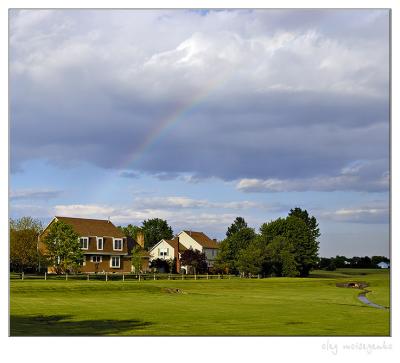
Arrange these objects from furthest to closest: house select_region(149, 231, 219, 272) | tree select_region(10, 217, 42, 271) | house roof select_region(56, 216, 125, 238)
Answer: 1. house select_region(149, 231, 219, 272)
2. house roof select_region(56, 216, 125, 238)
3. tree select_region(10, 217, 42, 271)

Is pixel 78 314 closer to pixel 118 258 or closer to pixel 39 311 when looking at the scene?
pixel 39 311

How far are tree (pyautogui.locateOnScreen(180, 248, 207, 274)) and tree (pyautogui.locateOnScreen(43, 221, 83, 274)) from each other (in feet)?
66.9

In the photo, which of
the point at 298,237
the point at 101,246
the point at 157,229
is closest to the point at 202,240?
the point at 298,237

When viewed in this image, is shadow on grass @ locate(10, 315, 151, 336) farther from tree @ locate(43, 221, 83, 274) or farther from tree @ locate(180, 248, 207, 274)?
tree @ locate(180, 248, 207, 274)

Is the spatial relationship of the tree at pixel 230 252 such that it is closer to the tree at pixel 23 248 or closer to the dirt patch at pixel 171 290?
the tree at pixel 23 248

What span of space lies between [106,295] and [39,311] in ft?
40.0

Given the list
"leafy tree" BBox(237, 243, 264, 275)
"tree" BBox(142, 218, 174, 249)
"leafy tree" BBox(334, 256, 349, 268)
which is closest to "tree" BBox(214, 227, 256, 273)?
"leafy tree" BBox(237, 243, 264, 275)

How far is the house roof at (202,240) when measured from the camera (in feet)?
Result: 280

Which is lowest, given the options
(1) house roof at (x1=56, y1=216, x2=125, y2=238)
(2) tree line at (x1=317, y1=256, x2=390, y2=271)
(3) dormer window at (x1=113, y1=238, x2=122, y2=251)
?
(2) tree line at (x1=317, y1=256, x2=390, y2=271)

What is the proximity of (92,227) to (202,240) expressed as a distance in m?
23.7

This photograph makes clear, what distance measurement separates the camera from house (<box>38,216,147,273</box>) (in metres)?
64.4

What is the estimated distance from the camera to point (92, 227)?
66438mm
